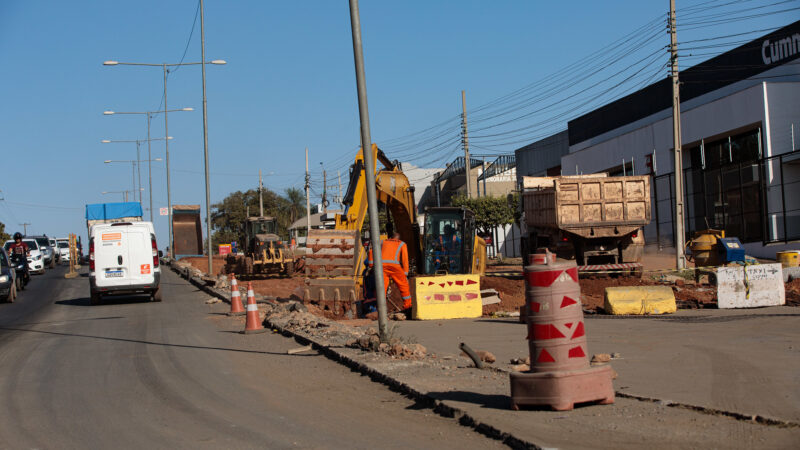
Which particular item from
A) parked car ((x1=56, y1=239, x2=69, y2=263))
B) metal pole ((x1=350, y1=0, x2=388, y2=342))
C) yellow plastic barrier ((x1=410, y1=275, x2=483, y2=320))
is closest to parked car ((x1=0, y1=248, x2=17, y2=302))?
yellow plastic barrier ((x1=410, y1=275, x2=483, y2=320))

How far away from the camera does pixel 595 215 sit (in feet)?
73.7

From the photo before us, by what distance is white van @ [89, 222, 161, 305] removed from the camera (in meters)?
21.5

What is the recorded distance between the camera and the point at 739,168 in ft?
108

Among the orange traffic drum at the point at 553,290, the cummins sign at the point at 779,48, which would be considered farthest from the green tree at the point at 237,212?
the orange traffic drum at the point at 553,290

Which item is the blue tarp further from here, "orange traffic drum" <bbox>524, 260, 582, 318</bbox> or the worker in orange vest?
"orange traffic drum" <bbox>524, 260, 582, 318</bbox>

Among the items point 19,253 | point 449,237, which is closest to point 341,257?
point 449,237

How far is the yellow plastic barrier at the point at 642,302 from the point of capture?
14.6 m

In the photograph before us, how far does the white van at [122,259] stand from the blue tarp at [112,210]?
15.4m

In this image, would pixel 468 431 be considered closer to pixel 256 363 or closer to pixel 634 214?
pixel 256 363

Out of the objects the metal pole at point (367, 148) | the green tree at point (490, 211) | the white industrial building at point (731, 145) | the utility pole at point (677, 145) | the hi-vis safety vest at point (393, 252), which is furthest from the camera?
the green tree at point (490, 211)

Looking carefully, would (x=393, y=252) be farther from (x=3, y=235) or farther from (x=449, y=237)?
(x=3, y=235)

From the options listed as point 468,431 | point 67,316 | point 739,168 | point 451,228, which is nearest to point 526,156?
point 739,168

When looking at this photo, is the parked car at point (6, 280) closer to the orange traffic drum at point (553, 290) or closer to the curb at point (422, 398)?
the curb at point (422, 398)

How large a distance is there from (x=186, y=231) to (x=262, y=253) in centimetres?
2019
